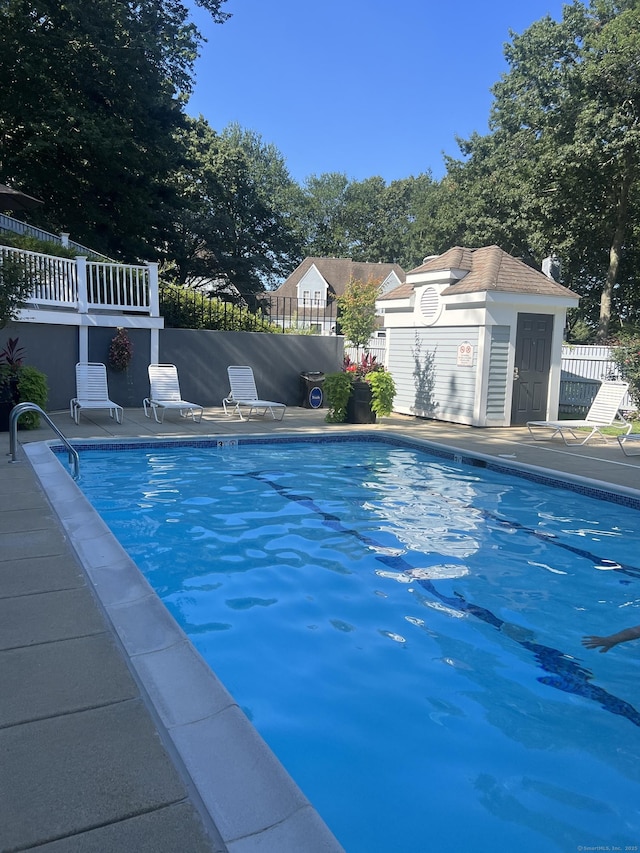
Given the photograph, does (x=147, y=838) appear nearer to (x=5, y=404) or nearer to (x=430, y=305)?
(x=5, y=404)

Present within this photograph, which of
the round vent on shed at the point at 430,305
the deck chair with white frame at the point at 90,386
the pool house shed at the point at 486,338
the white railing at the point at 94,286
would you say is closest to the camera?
the deck chair with white frame at the point at 90,386

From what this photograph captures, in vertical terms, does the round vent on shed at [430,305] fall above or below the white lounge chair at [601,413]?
above

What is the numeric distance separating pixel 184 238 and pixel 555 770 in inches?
1111

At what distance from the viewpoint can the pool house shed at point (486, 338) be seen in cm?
1223

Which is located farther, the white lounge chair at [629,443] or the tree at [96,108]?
the tree at [96,108]

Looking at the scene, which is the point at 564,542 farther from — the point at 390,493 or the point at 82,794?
the point at 82,794

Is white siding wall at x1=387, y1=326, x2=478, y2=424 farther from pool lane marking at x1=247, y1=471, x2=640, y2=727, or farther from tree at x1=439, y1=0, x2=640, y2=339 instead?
tree at x1=439, y1=0, x2=640, y2=339

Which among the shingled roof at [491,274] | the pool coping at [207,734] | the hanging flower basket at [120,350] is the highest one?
the shingled roof at [491,274]

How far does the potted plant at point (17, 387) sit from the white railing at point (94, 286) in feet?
6.12

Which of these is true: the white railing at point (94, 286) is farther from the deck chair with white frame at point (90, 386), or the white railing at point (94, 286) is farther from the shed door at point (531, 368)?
the shed door at point (531, 368)

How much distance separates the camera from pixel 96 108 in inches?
816

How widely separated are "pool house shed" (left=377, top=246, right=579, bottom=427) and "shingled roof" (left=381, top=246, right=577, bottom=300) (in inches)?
0.8

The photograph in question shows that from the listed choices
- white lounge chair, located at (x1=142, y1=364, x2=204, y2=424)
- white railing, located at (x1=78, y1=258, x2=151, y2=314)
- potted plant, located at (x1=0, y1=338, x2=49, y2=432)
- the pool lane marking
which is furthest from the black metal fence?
the pool lane marking

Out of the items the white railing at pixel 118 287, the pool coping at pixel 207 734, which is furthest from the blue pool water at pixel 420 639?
the white railing at pixel 118 287
